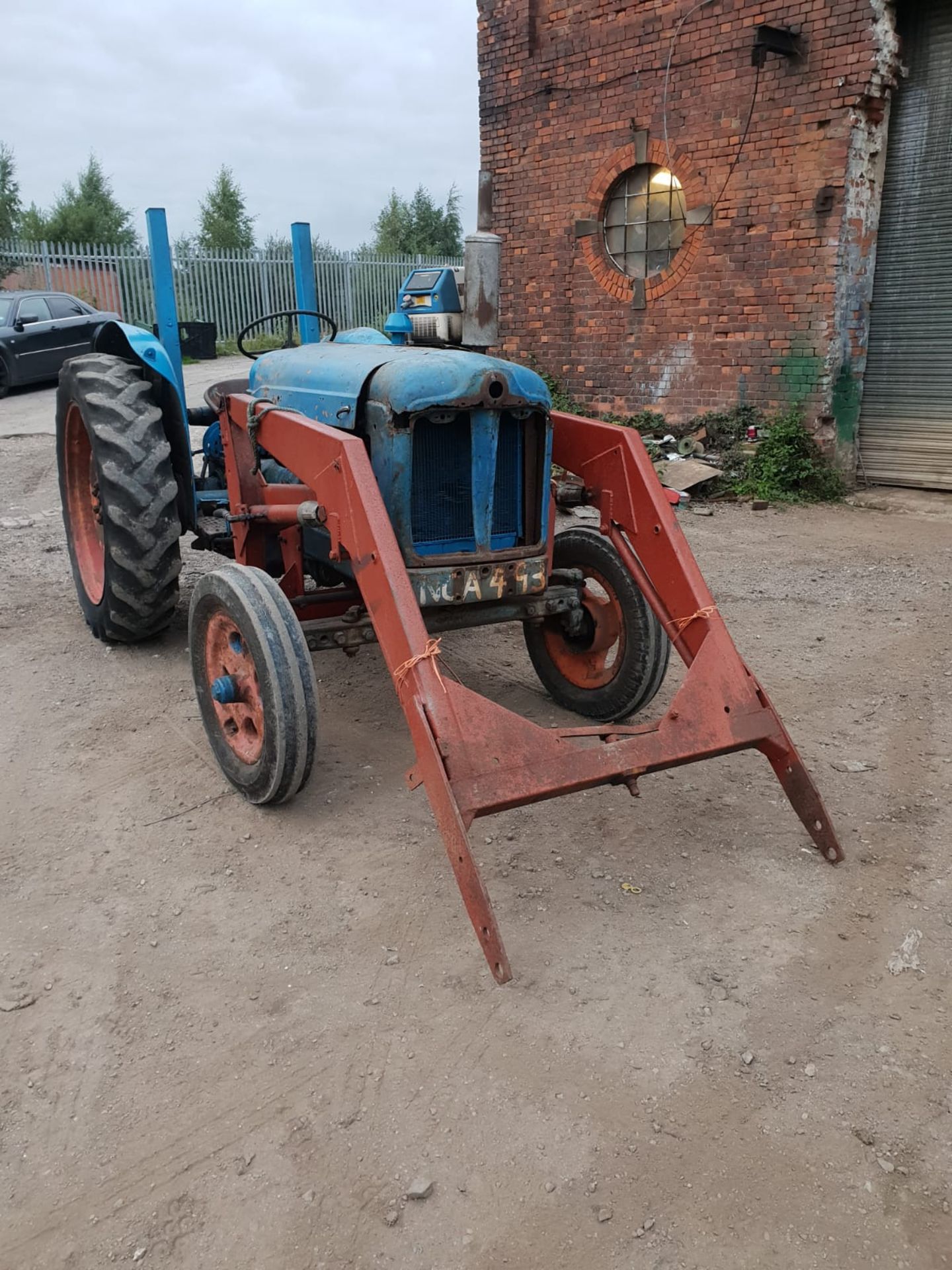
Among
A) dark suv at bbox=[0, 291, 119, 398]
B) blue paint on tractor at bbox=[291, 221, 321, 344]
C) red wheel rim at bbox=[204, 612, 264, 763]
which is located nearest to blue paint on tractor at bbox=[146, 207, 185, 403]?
blue paint on tractor at bbox=[291, 221, 321, 344]

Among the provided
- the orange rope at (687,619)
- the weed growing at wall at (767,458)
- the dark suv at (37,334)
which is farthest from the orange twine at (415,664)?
the dark suv at (37,334)

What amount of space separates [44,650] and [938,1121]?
435 centimetres

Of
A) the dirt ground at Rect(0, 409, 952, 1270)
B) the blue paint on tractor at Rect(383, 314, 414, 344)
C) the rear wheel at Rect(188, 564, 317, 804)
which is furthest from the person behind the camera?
the blue paint on tractor at Rect(383, 314, 414, 344)

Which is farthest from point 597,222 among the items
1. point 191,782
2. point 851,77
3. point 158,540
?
point 191,782

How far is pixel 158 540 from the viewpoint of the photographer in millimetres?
4391

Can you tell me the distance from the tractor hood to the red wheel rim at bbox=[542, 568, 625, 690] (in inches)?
33.7

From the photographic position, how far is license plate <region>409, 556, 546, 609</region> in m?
3.32

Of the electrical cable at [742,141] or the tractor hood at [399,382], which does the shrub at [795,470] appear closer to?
the electrical cable at [742,141]

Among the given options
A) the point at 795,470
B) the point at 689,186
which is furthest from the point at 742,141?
the point at 795,470

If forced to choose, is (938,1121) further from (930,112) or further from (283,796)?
(930,112)

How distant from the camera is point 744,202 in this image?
8766 mm

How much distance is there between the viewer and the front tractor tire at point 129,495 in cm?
431

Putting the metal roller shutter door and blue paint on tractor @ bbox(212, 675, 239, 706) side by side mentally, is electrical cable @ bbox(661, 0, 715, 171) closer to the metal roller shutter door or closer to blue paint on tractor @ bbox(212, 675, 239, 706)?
the metal roller shutter door

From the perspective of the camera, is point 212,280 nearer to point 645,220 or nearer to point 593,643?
point 645,220
